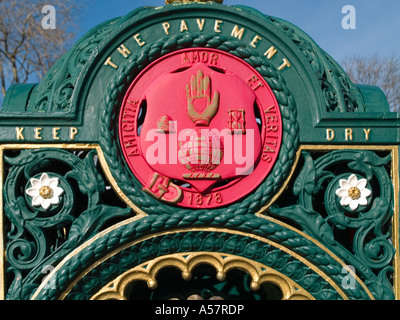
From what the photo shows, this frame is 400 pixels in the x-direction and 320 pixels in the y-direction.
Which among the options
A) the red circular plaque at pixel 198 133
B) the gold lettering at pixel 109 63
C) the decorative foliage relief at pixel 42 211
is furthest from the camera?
the gold lettering at pixel 109 63

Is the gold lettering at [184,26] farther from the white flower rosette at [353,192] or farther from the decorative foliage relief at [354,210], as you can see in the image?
the white flower rosette at [353,192]

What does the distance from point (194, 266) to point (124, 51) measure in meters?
1.96

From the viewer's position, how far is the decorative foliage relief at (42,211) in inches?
221

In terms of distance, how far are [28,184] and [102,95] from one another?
0.99 meters

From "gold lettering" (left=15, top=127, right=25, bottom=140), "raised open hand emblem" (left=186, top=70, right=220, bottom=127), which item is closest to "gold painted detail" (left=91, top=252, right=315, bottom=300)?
"raised open hand emblem" (left=186, top=70, right=220, bottom=127)

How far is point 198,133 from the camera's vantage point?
18.9 ft

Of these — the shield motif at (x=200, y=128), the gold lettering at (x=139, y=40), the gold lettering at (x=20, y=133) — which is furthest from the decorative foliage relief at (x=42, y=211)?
the gold lettering at (x=139, y=40)

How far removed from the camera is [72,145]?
5.76m

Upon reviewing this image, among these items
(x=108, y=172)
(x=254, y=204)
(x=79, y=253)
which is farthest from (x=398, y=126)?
(x=79, y=253)

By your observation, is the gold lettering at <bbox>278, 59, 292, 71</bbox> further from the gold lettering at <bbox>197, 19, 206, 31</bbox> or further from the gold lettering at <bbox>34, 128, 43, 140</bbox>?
the gold lettering at <bbox>34, 128, 43, 140</bbox>

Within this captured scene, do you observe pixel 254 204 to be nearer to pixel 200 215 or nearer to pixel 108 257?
pixel 200 215

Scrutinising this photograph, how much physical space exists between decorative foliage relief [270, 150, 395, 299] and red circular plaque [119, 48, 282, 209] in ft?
1.21

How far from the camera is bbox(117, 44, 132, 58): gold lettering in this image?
5.87m
